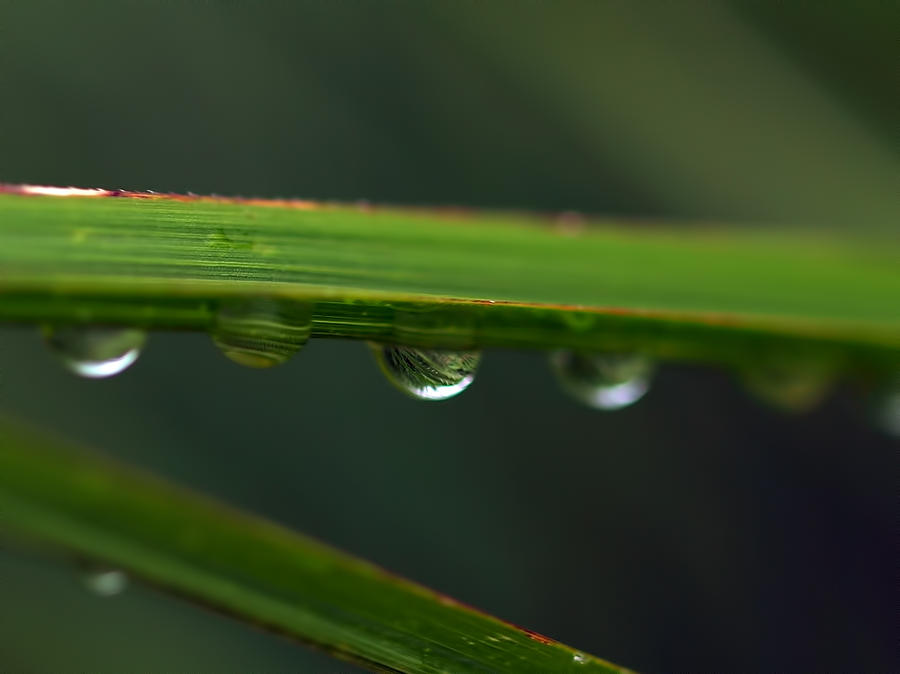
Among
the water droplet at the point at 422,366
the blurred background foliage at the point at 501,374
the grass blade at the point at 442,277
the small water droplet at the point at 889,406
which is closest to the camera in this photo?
the grass blade at the point at 442,277

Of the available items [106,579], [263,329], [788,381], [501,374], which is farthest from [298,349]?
[501,374]

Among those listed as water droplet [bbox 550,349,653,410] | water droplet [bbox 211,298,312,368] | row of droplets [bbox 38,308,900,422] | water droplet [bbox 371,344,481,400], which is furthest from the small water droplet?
water droplet [bbox 211,298,312,368]

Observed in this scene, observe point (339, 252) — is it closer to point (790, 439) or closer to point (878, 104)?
point (790, 439)

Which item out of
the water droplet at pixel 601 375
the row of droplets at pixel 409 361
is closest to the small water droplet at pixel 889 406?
the row of droplets at pixel 409 361

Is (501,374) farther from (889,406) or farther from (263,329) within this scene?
(263,329)

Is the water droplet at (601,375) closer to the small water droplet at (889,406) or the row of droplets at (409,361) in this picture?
the row of droplets at (409,361)

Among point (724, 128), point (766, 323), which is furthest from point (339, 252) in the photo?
point (724, 128)
